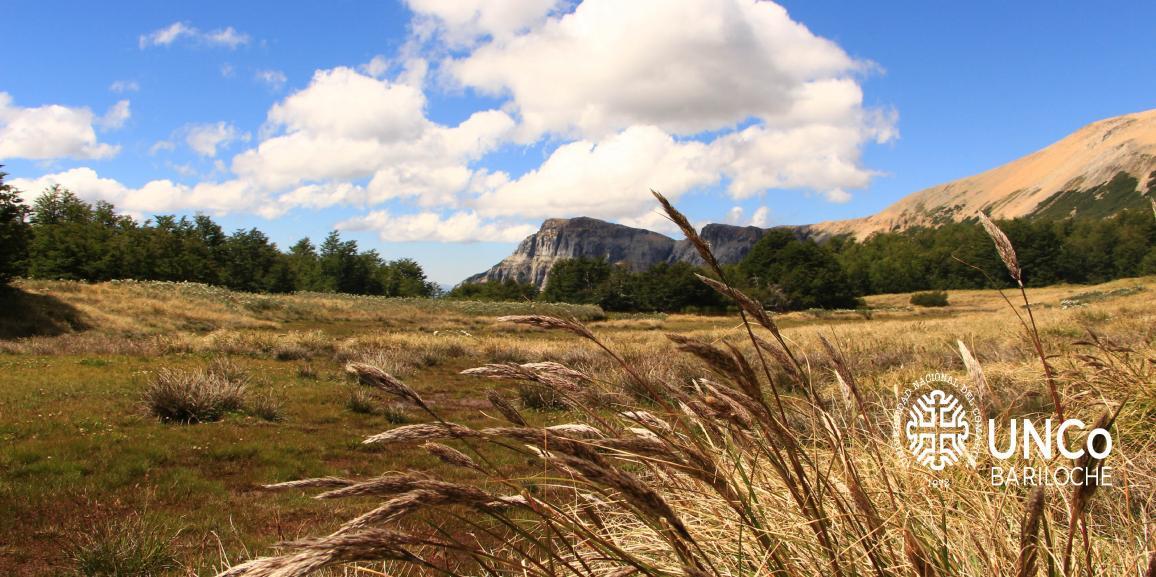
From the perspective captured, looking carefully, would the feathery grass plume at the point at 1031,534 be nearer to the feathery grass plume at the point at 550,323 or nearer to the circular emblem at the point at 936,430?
the feathery grass plume at the point at 550,323

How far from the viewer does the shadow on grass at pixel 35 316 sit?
86.5 feet

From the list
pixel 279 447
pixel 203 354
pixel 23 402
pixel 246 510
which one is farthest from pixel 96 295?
pixel 246 510

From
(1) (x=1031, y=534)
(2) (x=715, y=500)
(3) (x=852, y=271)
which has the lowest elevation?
(2) (x=715, y=500)

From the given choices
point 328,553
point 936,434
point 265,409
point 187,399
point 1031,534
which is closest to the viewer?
point 328,553

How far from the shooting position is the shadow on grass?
86.5ft

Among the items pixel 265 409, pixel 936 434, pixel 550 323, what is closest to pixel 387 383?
pixel 550 323

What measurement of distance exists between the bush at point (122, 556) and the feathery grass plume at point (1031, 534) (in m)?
5.25

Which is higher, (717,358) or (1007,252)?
(1007,252)

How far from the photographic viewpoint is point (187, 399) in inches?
407

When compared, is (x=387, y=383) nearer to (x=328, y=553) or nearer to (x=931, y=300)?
(x=328, y=553)

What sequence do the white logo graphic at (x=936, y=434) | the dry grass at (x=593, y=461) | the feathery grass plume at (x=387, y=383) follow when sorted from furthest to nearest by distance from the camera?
the white logo graphic at (x=936, y=434) → the dry grass at (x=593, y=461) → the feathery grass plume at (x=387, y=383)

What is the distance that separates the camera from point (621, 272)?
95.7 metres

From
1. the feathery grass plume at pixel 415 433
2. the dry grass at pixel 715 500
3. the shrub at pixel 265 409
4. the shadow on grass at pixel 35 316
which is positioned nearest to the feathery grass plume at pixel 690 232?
the dry grass at pixel 715 500

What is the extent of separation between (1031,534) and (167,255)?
85.6m
